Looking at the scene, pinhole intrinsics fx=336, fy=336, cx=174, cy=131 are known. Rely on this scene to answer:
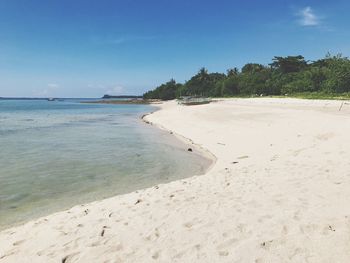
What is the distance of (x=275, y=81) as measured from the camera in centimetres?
8575

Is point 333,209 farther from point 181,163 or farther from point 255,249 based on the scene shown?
point 181,163

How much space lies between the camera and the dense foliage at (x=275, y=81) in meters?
55.3

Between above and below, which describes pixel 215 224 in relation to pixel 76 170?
above

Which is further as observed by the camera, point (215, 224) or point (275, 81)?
point (275, 81)

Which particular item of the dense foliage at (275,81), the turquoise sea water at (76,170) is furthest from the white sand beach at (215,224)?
the dense foliage at (275,81)

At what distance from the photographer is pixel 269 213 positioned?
20.6 ft

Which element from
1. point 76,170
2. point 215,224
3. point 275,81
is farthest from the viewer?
point 275,81

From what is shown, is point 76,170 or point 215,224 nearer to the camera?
point 215,224

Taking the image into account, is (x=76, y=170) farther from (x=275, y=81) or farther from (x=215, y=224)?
(x=275, y=81)

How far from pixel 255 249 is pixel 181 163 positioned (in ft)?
28.9

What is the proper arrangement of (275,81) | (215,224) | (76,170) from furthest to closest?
(275,81)
(76,170)
(215,224)

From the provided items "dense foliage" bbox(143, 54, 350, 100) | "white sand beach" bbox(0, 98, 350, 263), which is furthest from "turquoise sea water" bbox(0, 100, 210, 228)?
"dense foliage" bbox(143, 54, 350, 100)

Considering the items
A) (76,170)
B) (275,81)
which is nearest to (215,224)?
(76,170)

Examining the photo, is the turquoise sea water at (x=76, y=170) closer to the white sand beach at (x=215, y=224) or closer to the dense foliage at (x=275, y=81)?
the white sand beach at (x=215, y=224)
